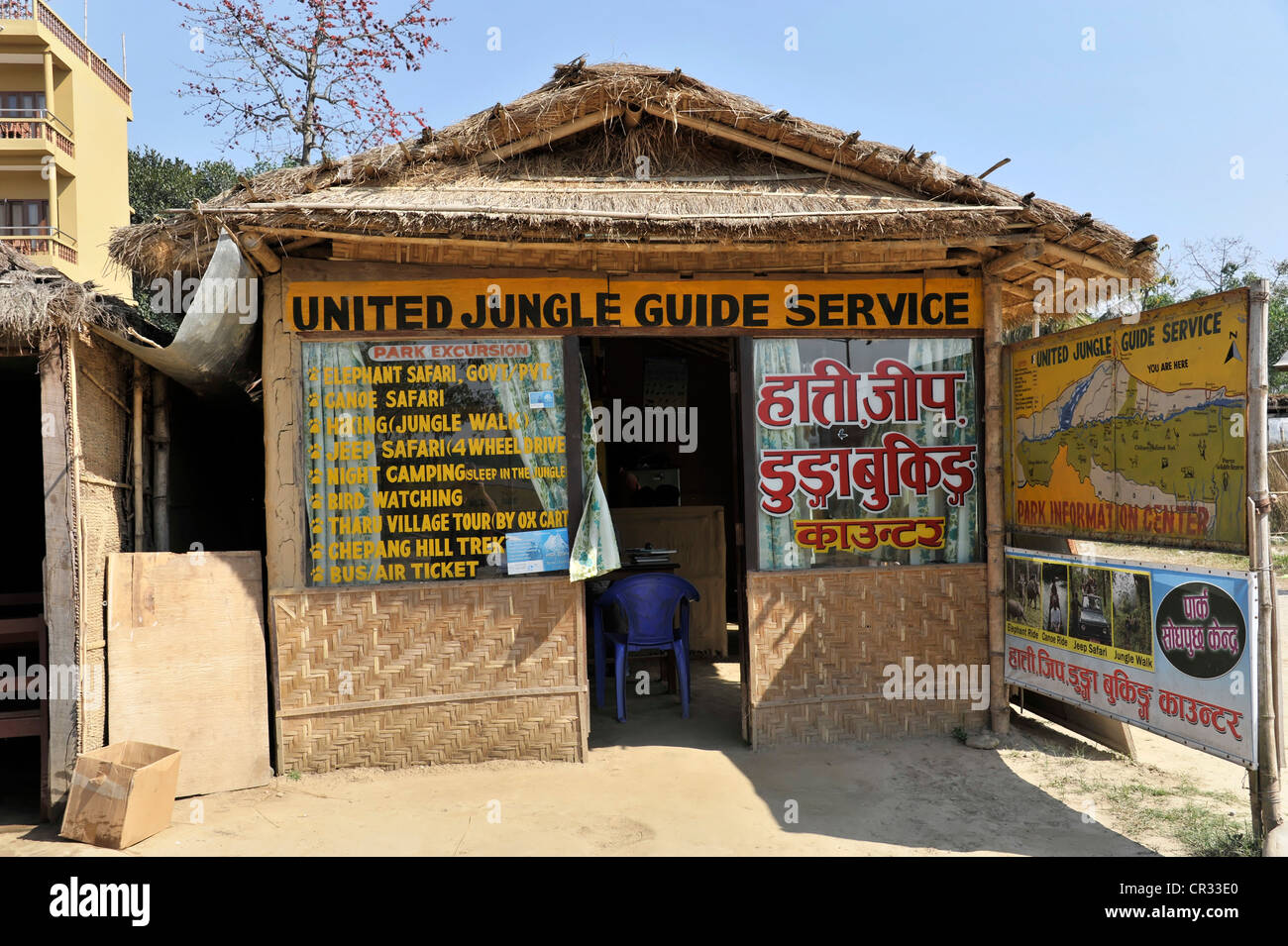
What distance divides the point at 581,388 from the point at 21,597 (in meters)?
3.62

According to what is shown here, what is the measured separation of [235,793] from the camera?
501 cm

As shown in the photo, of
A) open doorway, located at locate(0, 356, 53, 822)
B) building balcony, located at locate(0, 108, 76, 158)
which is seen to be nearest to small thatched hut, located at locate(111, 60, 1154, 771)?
open doorway, located at locate(0, 356, 53, 822)

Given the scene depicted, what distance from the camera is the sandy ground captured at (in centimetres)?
429

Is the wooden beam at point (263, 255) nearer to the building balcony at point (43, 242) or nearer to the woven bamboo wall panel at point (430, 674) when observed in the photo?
the woven bamboo wall panel at point (430, 674)

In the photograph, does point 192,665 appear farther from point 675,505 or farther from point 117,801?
point 675,505

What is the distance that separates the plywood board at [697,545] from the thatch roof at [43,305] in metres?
4.89

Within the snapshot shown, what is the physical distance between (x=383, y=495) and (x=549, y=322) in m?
1.55

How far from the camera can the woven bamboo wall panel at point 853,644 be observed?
18.8 feet

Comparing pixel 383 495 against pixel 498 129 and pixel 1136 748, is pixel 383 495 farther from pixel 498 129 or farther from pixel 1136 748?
pixel 1136 748

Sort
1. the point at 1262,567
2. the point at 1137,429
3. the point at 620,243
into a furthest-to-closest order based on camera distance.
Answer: the point at 620,243 → the point at 1137,429 → the point at 1262,567

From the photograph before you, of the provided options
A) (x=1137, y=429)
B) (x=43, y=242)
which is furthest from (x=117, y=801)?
(x=43, y=242)

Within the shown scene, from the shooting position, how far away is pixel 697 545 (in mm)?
8727

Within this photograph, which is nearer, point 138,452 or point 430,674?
point 430,674
